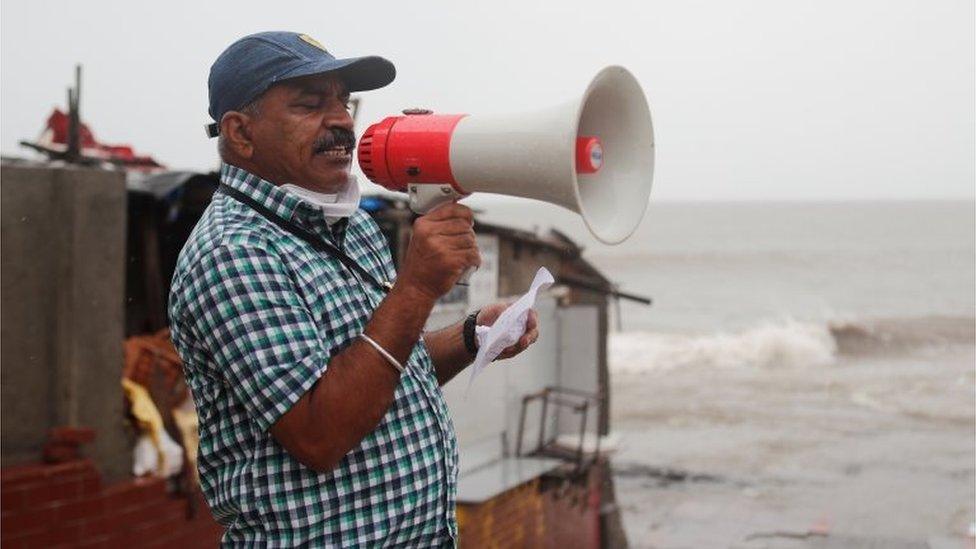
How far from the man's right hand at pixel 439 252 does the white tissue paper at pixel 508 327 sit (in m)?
0.20

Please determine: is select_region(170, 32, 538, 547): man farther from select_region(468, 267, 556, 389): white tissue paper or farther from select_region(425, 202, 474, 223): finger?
select_region(468, 267, 556, 389): white tissue paper

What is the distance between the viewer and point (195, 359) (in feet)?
5.59

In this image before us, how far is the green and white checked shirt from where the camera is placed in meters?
1.57

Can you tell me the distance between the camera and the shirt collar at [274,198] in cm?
173

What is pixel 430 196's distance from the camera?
1.77m

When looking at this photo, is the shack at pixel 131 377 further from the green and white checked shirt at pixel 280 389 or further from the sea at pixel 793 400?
the green and white checked shirt at pixel 280 389

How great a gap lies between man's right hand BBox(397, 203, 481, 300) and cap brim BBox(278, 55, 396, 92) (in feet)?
0.89

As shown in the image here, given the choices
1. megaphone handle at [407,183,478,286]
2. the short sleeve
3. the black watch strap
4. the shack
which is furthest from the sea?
the shack

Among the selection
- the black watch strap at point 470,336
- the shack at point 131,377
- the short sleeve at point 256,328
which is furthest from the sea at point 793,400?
the shack at point 131,377

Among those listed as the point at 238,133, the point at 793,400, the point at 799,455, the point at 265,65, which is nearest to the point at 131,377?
the point at 238,133

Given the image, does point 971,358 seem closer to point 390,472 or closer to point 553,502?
point 553,502

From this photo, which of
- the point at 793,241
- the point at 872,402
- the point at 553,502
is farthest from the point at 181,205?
the point at 793,241

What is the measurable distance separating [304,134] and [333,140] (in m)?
0.05

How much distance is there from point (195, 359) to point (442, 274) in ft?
1.37
